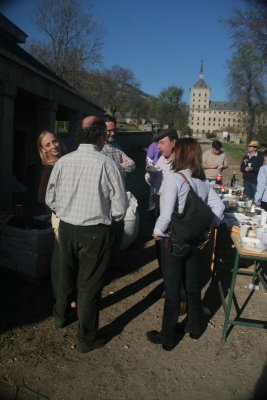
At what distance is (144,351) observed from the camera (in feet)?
11.4

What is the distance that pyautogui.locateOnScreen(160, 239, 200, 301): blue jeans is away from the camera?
3268 mm

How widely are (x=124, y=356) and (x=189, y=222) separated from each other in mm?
1400

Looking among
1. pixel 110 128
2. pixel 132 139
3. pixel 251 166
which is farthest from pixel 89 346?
pixel 132 139

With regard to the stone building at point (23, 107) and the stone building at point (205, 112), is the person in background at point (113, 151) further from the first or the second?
the stone building at point (205, 112)

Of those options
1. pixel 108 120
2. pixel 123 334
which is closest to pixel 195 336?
pixel 123 334

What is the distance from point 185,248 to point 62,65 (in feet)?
139

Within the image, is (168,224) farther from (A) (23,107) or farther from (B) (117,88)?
(B) (117,88)

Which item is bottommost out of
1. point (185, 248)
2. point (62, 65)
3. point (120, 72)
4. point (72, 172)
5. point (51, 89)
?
point (185, 248)

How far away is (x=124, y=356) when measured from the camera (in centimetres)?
337

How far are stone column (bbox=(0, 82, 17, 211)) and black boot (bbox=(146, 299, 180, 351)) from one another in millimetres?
5195

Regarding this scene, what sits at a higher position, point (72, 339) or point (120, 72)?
point (120, 72)

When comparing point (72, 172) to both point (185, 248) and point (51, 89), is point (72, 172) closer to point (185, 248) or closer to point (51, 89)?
point (185, 248)

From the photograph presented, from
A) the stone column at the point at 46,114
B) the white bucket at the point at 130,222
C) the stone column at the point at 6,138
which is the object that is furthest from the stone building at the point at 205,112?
the white bucket at the point at 130,222

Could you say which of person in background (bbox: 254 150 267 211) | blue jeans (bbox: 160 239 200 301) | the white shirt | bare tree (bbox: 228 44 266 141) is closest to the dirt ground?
blue jeans (bbox: 160 239 200 301)
